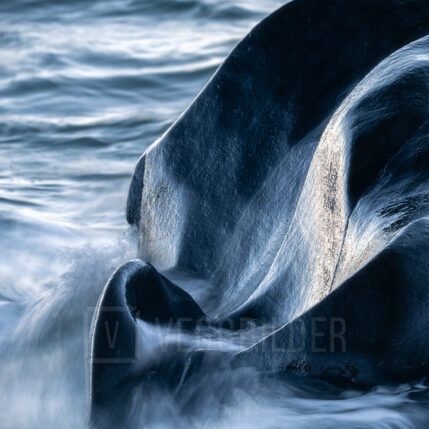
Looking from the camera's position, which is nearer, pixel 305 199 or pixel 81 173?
pixel 305 199

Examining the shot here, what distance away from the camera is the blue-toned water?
6.81 ft

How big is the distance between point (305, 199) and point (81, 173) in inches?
122

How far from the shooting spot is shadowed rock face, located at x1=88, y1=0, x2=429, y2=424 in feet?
6.57

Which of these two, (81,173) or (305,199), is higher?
(81,173)

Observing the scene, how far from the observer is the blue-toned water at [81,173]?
2076 millimetres

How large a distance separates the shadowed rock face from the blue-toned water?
3.9 inches

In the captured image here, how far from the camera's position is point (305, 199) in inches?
104

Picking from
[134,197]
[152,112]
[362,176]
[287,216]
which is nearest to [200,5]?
[152,112]

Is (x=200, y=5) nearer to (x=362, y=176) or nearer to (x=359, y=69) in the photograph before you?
(x=359, y=69)

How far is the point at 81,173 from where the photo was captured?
18.5ft

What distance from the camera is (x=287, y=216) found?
288 cm

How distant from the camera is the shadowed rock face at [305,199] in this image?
200 centimetres

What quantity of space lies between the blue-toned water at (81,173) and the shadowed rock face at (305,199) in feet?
0.33

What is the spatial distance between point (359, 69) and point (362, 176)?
803mm
